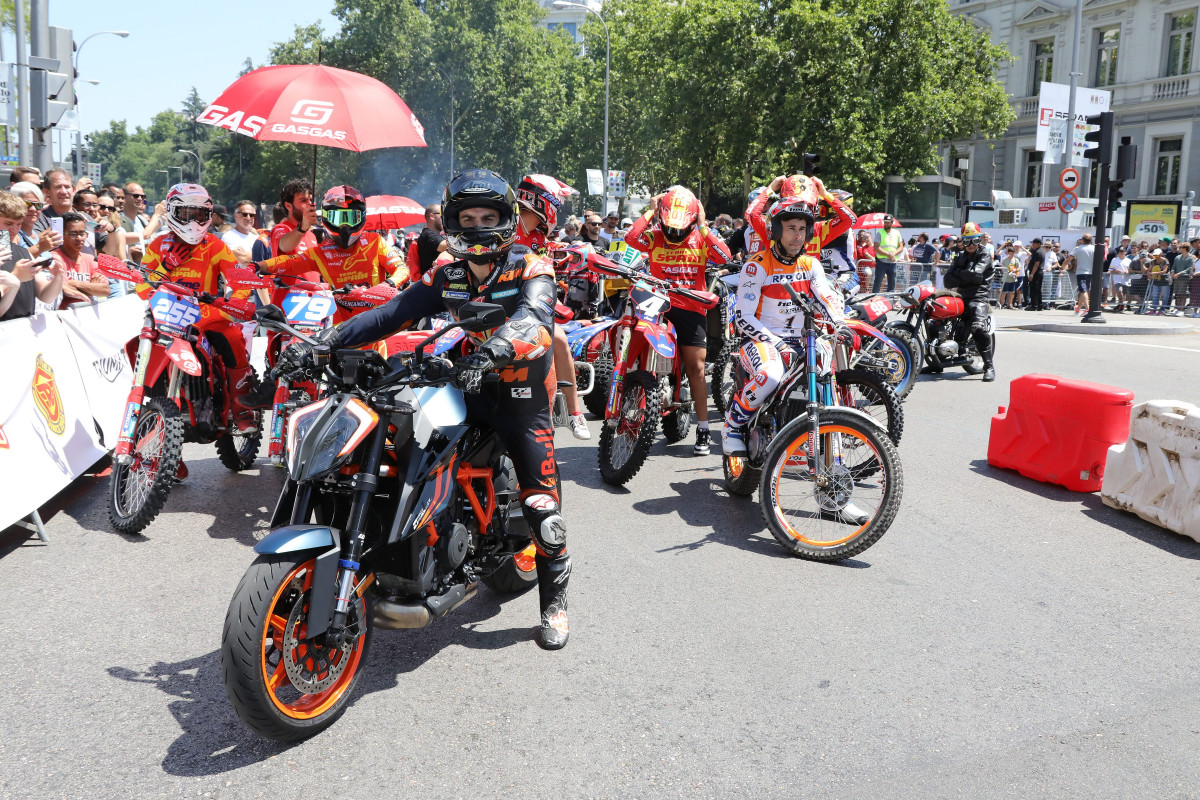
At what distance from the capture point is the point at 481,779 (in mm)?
3133

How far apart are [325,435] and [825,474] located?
3018mm

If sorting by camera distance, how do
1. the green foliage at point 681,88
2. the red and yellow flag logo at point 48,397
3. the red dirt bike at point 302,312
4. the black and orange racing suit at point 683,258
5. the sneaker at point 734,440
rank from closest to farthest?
1. the red dirt bike at point 302,312
2. the red and yellow flag logo at point 48,397
3. the sneaker at point 734,440
4. the black and orange racing suit at point 683,258
5. the green foliage at point 681,88

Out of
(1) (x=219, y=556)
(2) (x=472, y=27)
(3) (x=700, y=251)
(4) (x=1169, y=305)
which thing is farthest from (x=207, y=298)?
(2) (x=472, y=27)

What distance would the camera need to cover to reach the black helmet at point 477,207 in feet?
12.7

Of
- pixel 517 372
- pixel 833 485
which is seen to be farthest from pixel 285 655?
pixel 833 485

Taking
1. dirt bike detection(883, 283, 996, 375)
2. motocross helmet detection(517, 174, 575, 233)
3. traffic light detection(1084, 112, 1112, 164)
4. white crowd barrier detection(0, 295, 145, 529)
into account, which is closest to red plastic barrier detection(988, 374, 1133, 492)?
motocross helmet detection(517, 174, 575, 233)

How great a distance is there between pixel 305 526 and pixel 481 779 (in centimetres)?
97

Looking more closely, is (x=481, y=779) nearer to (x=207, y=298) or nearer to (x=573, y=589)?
(x=573, y=589)

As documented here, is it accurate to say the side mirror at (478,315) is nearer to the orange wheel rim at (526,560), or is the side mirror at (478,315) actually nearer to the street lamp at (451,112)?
the orange wheel rim at (526,560)

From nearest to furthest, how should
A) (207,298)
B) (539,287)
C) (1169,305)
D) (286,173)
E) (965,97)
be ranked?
(539,287) → (207,298) → (1169,305) → (965,97) → (286,173)

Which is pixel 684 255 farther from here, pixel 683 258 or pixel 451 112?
pixel 451 112

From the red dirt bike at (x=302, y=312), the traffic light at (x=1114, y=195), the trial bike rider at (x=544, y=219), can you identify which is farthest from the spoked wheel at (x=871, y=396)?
the traffic light at (x=1114, y=195)

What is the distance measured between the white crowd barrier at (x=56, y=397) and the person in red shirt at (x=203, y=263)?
0.72 meters

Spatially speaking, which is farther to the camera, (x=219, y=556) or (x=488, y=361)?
(x=219, y=556)
